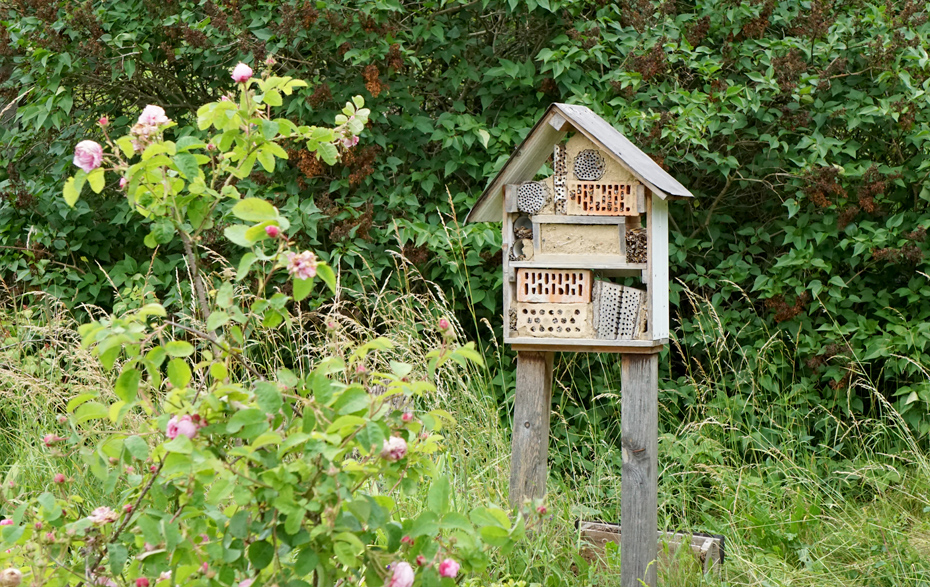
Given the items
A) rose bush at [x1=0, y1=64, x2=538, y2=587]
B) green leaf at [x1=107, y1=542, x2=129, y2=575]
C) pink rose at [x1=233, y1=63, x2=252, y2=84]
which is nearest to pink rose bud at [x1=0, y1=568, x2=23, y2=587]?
rose bush at [x1=0, y1=64, x2=538, y2=587]

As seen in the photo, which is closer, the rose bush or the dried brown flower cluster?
the rose bush

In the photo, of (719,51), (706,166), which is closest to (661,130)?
(706,166)

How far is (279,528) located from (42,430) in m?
2.64

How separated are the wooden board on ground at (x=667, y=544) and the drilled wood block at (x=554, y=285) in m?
0.79

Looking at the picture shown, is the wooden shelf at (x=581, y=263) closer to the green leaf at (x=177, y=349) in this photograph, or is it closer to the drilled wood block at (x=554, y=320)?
the drilled wood block at (x=554, y=320)

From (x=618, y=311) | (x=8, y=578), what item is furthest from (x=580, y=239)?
(x=8, y=578)

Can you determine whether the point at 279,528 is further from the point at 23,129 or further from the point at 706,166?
the point at 23,129

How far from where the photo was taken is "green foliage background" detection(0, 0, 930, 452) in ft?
12.5

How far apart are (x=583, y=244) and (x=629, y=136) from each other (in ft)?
4.64

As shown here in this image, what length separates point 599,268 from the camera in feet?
8.75

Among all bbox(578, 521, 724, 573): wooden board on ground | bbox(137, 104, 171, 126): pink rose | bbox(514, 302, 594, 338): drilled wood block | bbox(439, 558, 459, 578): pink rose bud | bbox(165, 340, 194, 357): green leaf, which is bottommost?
bbox(578, 521, 724, 573): wooden board on ground

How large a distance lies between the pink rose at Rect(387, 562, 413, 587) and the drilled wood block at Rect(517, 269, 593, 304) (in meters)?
1.50

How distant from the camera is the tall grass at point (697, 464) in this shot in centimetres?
286

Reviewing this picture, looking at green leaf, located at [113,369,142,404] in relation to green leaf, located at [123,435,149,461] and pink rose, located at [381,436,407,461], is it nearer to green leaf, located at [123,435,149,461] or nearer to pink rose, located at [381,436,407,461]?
green leaf, located at [123,435,149,461]
